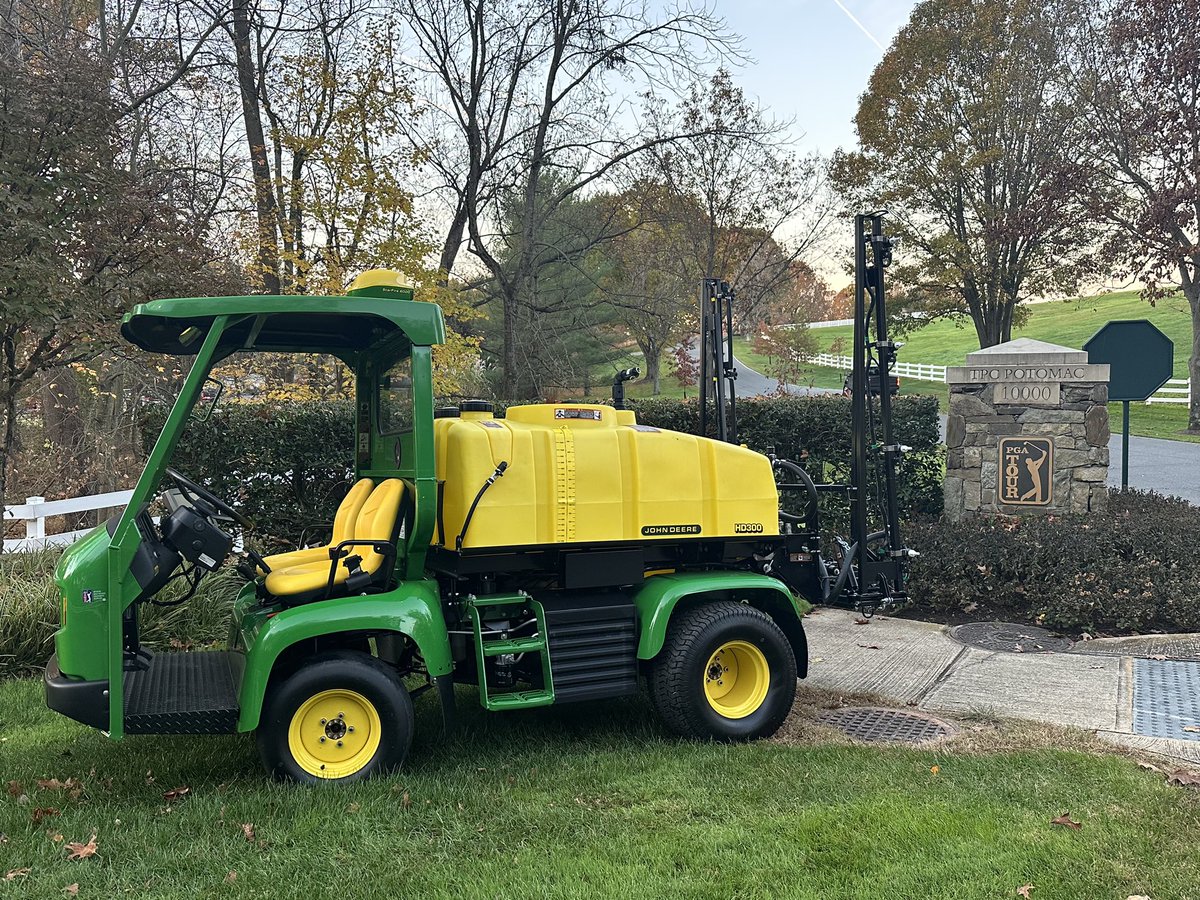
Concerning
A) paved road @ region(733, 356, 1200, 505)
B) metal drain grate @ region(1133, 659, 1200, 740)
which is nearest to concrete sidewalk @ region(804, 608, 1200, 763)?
metal drain grate @ region(1133, 659, 1200, 740)

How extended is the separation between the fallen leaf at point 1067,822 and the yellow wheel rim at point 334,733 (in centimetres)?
293

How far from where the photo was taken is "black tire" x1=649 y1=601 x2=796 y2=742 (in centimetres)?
475

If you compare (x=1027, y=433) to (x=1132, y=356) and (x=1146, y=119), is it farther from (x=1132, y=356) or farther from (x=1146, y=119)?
(x=1146, y=119)

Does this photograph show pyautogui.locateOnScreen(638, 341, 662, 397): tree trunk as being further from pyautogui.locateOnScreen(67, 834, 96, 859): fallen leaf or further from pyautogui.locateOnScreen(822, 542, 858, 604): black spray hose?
pyautogui.locateOnScreen(67, 834, 96, 859): fallen leaf

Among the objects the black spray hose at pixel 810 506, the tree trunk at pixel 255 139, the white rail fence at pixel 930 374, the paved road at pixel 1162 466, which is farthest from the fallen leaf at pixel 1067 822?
the tree trunk at pixel 255 139

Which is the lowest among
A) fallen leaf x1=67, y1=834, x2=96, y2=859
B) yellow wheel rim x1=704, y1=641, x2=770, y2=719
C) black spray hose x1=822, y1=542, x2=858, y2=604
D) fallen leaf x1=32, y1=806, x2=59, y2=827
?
fallen leaf x1=32, y1=806, x2=59, y2=827

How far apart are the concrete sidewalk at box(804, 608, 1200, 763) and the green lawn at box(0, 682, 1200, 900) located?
77 cm

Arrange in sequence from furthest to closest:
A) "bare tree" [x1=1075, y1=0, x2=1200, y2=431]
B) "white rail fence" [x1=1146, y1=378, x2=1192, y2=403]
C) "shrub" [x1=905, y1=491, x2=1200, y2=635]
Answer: "white rail fence" [x1=1146, y1=378, x2=1192, y2=403], "bare tree" [x1=1075, y1=0, x2=1200, y2=431], "shrub" [x1=905, y1=491, x2=1200, y2=635]

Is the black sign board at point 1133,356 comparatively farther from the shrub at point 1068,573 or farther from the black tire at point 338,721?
the black tire at point 338,721

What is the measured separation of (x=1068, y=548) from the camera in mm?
7895

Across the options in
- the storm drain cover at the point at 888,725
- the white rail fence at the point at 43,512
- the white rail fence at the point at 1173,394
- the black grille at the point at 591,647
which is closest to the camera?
the black grille at the point at 591,647

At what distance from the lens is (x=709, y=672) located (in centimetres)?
499

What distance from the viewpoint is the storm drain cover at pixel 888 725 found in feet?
16.0

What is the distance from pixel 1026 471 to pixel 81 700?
9.15m
